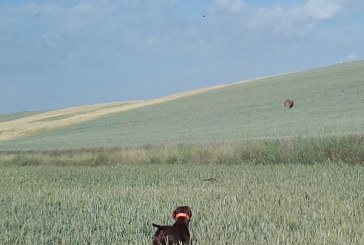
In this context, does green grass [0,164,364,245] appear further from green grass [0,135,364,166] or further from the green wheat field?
green grass [0,135,364,166]

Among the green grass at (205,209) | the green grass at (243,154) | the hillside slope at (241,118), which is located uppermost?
the hillside slope at (241,118)

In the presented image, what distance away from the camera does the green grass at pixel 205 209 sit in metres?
6.39

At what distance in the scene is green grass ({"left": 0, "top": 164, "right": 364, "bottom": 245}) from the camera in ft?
21.0

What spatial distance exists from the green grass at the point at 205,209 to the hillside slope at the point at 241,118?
9.81 meters

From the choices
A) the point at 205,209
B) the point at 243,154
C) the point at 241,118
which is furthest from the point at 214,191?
the point at 241,118

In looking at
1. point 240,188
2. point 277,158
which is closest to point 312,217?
point 240,188

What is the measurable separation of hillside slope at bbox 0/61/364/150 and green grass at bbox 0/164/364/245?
32.2 ft

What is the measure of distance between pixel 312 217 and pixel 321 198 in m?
1.82

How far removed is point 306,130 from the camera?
955 inches

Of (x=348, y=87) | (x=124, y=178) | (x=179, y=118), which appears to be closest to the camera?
(x=124, y=178)

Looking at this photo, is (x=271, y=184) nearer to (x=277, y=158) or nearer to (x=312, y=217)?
(x=312, y=217)

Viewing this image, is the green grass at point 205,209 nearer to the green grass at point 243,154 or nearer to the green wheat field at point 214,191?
the green wheat field at point 214,191

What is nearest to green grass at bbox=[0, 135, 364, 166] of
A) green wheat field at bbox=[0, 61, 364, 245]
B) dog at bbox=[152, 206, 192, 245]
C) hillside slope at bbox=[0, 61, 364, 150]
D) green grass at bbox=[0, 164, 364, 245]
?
green wheat field at bbox=[0, 61, 364, 245]

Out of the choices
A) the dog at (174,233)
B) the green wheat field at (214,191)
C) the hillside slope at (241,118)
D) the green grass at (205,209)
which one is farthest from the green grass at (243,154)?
the dog at (174,233)
